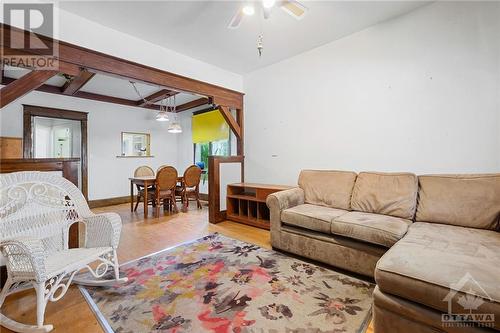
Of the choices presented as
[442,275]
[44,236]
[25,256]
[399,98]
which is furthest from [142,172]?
[442,275]

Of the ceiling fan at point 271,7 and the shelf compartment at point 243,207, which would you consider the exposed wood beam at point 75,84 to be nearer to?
the ceiling fan at point 271,7

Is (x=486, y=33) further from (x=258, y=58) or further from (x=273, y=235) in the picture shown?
(x=273, y=235)

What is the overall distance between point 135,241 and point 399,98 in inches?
144

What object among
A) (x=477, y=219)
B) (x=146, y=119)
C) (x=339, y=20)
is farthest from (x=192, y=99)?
(x=477, y=219)

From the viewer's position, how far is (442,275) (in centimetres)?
107

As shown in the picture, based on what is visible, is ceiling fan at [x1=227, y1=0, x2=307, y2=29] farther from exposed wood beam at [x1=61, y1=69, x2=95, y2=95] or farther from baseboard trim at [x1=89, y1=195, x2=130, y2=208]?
baseboard trim at [x1=89, y1=195, x2=130, y2=208]

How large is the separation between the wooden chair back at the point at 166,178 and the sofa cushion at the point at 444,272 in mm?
3730

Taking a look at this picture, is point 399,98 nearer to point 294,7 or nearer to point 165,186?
point 294,7

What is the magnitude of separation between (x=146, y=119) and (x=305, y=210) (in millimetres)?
5200

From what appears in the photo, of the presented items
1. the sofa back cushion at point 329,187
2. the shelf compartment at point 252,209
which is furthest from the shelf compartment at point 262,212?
the sofa back cushion at point 329,187

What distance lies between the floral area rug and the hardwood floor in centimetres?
9

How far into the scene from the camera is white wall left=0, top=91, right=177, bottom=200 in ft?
15.5

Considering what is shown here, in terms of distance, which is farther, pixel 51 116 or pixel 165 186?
pixel 51 116

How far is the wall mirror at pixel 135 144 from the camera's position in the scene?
558 centimetres
